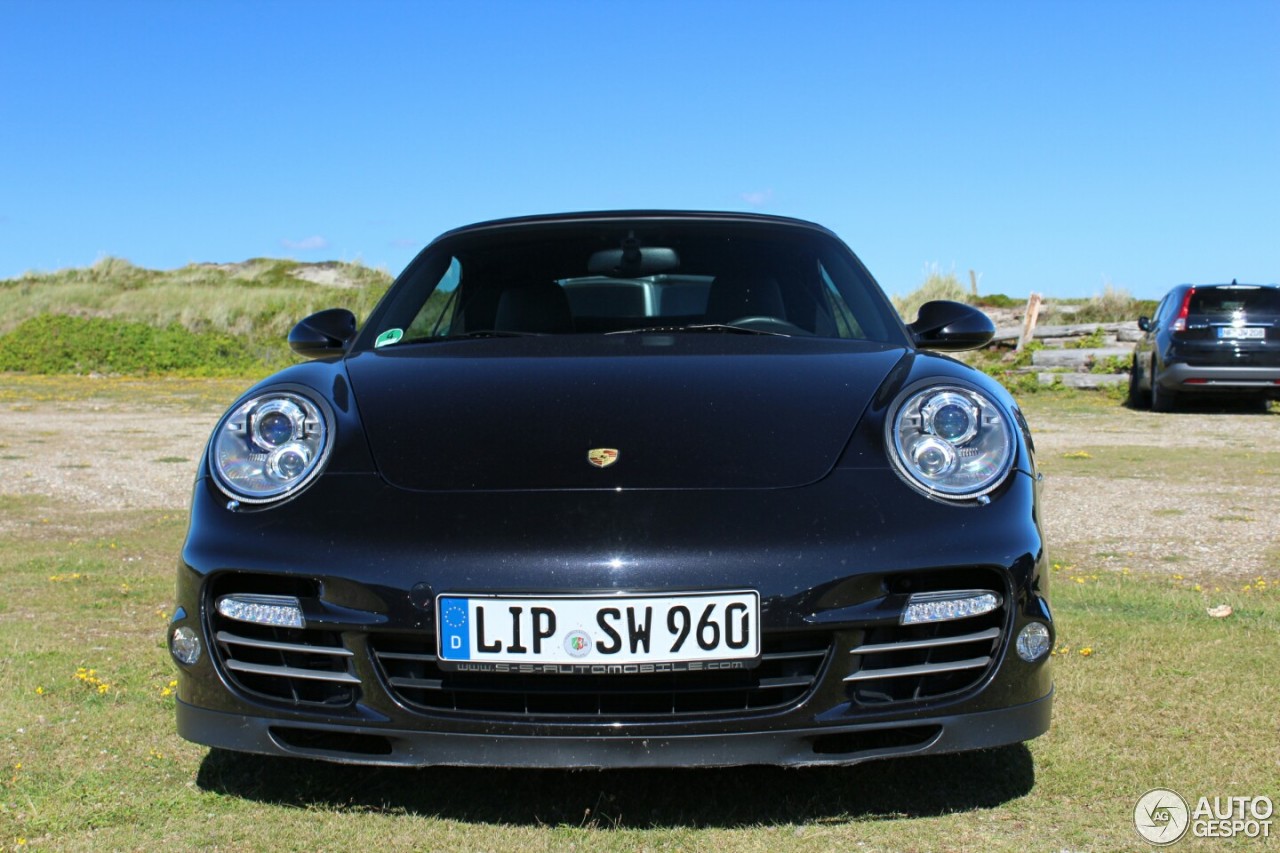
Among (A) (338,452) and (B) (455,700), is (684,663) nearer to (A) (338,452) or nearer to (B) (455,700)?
(B) (455,700)

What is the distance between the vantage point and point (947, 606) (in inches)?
92.1

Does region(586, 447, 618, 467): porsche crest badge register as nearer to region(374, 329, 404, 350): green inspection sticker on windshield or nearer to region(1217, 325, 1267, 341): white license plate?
region(374, 329, 404, 350): green inspection sticker on windshield

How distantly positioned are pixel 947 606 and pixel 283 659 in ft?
4.03

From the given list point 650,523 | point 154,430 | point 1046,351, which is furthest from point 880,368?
point 1046,351

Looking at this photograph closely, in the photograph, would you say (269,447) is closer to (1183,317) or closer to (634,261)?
(634,261)

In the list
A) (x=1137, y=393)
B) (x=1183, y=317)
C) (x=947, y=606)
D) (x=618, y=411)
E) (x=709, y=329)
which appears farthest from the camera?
(x=1137, y=393)

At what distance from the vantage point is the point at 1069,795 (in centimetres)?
269

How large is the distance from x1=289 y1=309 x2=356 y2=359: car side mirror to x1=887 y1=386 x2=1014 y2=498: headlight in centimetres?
171

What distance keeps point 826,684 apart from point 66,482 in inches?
311

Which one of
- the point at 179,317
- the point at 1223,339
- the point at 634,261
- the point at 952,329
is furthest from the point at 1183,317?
the point at 179,317

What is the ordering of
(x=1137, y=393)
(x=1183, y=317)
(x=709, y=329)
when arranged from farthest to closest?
(x=1137, y=393), (x=1183, y=317), (x=709, y=329)

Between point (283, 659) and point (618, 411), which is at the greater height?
point (618, 411)
